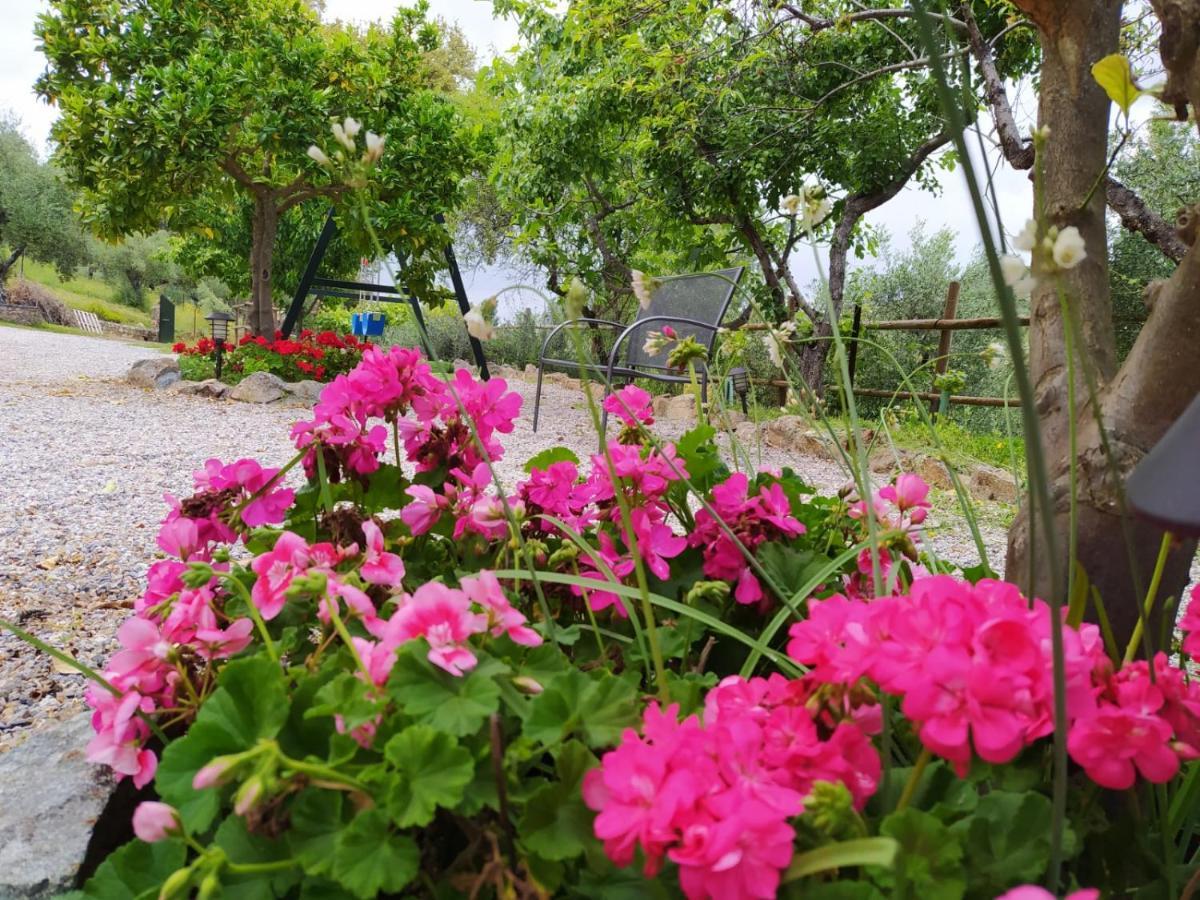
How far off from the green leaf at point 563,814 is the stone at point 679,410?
5438mm

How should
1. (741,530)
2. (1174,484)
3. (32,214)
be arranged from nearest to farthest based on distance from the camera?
1. (1174,484)
2. (741,530)
3. (32,214)

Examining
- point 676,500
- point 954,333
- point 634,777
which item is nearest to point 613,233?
point 954,333

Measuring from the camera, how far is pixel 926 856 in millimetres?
380

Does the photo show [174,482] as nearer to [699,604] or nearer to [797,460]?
[699,604]

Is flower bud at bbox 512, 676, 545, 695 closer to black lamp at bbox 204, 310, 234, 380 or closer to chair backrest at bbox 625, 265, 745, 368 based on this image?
chair backrest at bbox 625, 265, 745, 368

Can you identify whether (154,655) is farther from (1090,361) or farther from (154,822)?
(1090,361)

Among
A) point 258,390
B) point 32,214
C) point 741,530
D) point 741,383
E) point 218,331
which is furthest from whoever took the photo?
point 32,214

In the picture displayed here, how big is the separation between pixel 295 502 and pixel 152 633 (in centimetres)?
30

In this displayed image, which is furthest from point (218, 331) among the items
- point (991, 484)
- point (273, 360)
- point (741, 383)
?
point (991, 484)

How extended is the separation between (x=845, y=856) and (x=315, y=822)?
0.28m

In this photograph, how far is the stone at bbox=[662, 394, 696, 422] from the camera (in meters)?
5.91

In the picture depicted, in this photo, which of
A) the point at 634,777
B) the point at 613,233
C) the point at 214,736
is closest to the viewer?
the point at 634,777

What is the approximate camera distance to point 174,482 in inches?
109

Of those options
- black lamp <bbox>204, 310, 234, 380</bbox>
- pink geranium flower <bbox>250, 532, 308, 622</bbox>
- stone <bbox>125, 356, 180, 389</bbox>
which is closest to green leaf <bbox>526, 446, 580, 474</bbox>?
pink geranium flower <bbox>250, 532, 308, 622</bbox>
